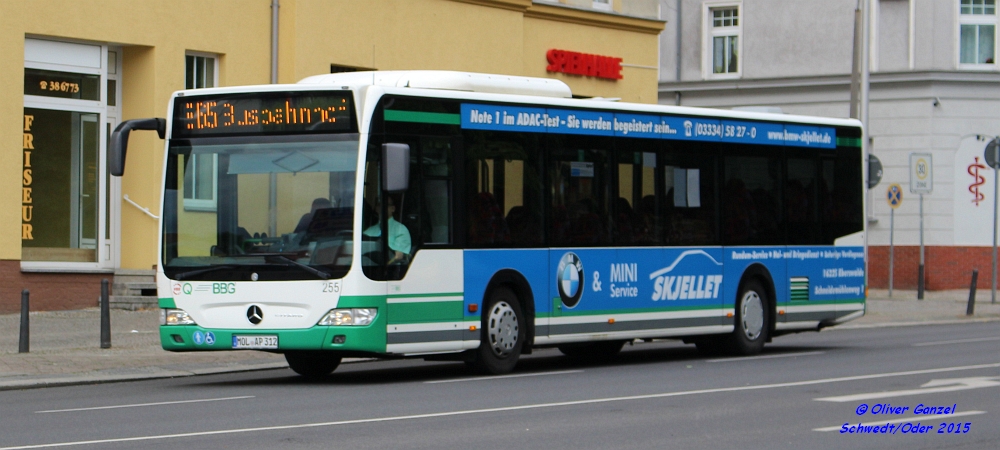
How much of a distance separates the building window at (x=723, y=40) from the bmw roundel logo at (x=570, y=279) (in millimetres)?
26951

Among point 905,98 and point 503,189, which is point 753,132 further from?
point 905,98

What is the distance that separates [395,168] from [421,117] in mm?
1019

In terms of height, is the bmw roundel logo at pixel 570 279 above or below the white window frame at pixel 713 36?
below

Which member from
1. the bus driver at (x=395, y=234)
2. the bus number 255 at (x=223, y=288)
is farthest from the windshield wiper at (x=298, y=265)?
the bus driver at (x=395, y=234)

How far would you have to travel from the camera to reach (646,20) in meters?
32.4

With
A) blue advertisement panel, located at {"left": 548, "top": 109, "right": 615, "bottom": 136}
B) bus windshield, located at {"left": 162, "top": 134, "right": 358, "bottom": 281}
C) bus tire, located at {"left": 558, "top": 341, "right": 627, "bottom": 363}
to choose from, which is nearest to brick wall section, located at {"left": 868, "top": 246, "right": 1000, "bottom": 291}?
bus tire, located at {"left": 558, "top": 341, "right": 627, "bottom": 363}

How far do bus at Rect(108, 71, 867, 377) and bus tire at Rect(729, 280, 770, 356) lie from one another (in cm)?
3

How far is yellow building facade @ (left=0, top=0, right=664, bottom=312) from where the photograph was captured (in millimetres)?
21969

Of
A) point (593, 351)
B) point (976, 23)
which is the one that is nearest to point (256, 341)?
point (593, 351)

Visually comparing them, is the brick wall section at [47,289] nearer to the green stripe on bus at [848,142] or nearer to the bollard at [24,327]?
Answer: the bollard at [24,327]

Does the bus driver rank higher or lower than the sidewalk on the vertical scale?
higher

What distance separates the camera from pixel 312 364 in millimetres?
15477

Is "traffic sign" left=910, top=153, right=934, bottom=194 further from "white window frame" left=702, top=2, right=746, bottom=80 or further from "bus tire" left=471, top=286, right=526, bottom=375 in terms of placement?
"bus tire" left=471, top=286, right=526, bottom=375

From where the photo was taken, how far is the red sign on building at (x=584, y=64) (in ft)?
100
